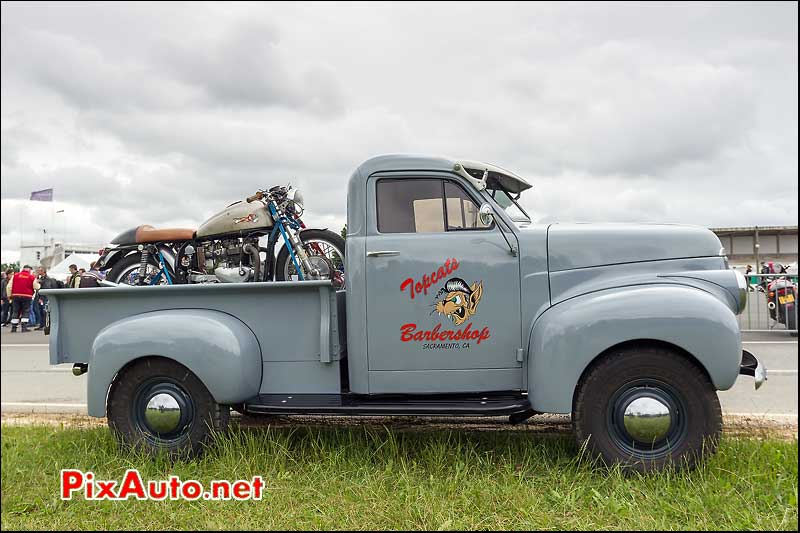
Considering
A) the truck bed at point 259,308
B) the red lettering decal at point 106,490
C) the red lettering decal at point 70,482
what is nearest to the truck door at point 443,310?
the truck bed at point 259,308

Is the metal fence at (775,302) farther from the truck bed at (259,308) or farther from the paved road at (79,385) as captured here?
the truck bed at (259,308)

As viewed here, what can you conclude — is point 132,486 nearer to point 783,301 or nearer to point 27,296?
point 783,301

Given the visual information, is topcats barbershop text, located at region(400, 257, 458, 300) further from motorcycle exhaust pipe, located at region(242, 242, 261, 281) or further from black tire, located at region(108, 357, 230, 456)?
motorcycle exhaust pipe, located at region(242, 242, 261, 281)

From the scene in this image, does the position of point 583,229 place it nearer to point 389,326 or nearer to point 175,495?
point 389,326

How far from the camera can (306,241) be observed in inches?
219

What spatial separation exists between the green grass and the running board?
1.00 ft

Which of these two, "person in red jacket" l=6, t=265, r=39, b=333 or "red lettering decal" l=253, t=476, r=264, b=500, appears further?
"person in red jacket" l=6, t=265, r=39, b=333

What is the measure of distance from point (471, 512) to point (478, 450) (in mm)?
963

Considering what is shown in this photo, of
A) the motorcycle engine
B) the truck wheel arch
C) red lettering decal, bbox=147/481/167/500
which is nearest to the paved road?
red lettering decal, bbox=147/481/167/500

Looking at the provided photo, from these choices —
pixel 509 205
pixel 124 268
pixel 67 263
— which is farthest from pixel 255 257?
pixel 67 263

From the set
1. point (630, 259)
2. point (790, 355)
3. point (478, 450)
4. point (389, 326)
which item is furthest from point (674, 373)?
point (790, 355)

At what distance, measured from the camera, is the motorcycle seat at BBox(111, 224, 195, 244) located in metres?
5.71

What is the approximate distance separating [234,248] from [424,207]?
7.95 feet

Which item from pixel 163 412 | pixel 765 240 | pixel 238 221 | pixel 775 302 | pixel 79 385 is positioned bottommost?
pixel 79 385
